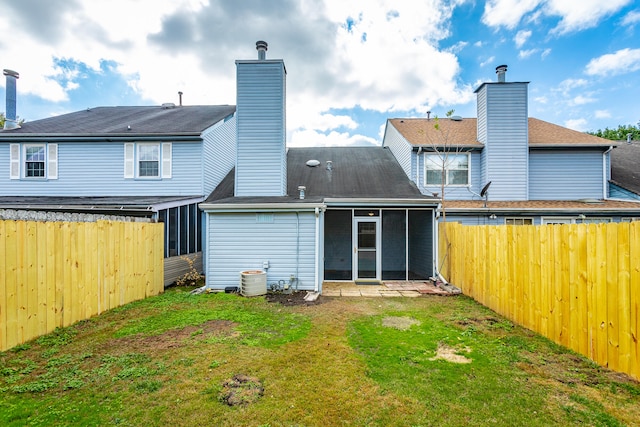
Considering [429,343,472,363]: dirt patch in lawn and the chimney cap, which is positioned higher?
the chimney cap

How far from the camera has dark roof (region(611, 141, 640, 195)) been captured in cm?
1227

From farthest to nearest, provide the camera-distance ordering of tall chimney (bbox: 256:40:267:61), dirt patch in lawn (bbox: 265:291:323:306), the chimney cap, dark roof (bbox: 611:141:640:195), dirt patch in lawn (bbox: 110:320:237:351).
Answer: the chimney cap, dark roof (bbox: 611:141:640:195), tall chimney (bbox: 256:40:267:61), dirt patch in lawn (bbox: 265:291:323:306), dirt patch in lawn (bbox: 110:320:237:351)

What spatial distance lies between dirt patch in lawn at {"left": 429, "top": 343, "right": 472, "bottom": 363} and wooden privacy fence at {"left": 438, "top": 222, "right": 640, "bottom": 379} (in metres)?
1.51

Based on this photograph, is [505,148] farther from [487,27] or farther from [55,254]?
[55,254]

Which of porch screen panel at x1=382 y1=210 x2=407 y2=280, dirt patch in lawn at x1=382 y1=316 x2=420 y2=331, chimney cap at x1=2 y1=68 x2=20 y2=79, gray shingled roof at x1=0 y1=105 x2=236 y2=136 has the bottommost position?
dirt patch in lawn at x1=382 y1=316 x2=420 y2=331

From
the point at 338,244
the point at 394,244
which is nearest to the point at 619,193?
the point at 394,244

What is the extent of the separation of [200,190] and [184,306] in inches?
221

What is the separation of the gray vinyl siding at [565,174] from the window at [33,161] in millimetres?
19005

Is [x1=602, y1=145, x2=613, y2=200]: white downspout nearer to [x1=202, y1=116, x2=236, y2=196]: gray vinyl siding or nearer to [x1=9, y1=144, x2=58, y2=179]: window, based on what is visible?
[x1=202, y1=116, x2=236, y2=196]: gray vinyl siding

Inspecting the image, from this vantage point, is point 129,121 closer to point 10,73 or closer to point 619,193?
point 10,73

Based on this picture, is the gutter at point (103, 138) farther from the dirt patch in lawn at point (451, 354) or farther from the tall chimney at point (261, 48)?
the dirt patch in lawn at point (451, 354)

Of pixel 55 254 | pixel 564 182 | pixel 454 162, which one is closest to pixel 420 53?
pixel 454 162

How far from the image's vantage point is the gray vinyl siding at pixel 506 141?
472 inches

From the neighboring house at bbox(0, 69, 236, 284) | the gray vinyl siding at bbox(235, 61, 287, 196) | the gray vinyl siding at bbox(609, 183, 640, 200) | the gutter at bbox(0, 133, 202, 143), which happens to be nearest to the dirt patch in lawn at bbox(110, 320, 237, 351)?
the gray vinyl siding at bbox(235, 61, 287, 196)
